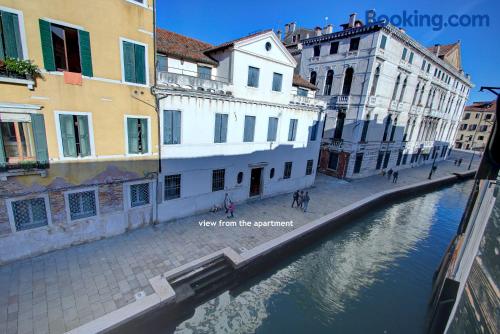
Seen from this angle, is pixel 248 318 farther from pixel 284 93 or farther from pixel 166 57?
pixel 284 93

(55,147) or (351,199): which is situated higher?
(55,147)

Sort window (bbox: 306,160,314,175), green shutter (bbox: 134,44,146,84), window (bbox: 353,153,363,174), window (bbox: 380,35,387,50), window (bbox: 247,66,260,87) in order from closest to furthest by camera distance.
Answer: green shutter (bbox: 134,44,146,84) → window (bbox: 247,66,260,87) → window (bbox: 306,160,314,175) → window (bbox: 380,35,387,50) → window (bbox: 353,153,363,174)

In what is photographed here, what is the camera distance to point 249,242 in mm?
11375

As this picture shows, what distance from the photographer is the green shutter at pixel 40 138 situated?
819cm

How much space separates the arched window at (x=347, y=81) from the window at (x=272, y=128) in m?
11.9

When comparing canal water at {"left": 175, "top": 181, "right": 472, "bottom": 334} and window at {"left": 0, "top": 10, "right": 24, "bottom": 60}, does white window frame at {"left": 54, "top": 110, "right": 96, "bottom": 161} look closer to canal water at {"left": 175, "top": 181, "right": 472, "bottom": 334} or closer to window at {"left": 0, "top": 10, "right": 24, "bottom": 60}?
window at {"left": 0, "top": 10, "right": 24, "bottom": 60}

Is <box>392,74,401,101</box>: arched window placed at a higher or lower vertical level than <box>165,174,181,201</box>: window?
higher

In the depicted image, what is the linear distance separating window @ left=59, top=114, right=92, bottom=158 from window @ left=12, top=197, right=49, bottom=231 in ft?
7.25

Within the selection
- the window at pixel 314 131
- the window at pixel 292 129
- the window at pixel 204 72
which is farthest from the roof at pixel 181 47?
the window at pixel 314 131

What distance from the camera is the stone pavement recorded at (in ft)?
22.5

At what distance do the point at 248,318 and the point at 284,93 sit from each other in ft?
44.2

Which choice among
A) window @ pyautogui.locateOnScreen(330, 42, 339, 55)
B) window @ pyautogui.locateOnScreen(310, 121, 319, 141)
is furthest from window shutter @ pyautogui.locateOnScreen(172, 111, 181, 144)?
window @ pyautogui.locateOnScreen(330, 42, 339, 55)

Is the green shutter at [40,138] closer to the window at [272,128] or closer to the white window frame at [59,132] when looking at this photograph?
the white window frame at [59,132]

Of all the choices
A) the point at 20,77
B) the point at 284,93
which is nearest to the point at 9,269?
the point at 20,77
